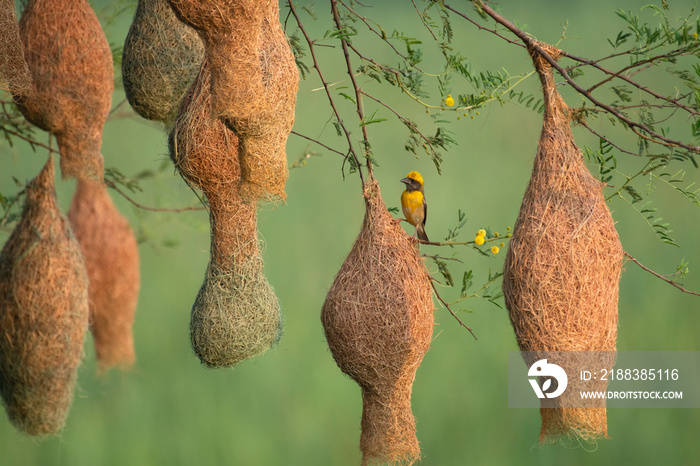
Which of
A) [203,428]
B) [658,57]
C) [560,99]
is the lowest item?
[203,428]

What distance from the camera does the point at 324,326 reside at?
103 inches

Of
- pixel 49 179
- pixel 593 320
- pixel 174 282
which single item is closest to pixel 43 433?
pixel 49 179

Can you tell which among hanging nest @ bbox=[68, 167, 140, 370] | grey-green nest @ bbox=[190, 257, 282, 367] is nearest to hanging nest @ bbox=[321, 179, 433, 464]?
grey-green nest @ bbox=[190, 257, 282, 367]

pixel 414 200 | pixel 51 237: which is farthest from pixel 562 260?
pixel 51 237

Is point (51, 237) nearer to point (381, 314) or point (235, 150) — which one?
point (235, 150)

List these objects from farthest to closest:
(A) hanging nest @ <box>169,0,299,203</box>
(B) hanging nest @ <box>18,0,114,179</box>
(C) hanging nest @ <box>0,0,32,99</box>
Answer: (B) hanging nest @ <box>18,0,114,179</box> → (C) hanging nest @ <box>0,0,32,99</box> → (A) hanging nest @ <box>169,0,299,203</box>

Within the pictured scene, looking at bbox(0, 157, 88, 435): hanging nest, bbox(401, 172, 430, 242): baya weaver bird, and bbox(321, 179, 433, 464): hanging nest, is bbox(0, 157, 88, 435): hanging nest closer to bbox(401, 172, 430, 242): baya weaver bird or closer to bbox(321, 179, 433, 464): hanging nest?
bbox(321, 179, 433, 464): hanging nest

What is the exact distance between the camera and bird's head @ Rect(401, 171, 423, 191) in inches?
119

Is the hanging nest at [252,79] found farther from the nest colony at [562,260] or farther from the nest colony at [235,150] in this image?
the nest colony at [562,260]

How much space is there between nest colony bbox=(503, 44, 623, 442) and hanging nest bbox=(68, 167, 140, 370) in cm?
277

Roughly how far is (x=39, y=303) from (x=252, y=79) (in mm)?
1730

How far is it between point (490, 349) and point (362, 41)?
3765 millimetres

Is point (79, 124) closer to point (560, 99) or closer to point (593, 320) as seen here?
point (560, 99)

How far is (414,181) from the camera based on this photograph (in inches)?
120
